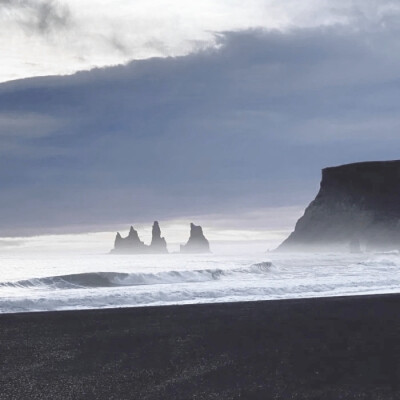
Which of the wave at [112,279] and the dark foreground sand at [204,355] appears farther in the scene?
the wave at [112,279]

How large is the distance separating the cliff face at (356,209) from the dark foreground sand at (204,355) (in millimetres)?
110770

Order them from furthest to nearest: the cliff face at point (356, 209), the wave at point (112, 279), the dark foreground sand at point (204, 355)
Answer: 1. the cliff face at point (356, 209)
2. the wave at point (112, 279)
3. the dark foreground sand at point (204, 355)

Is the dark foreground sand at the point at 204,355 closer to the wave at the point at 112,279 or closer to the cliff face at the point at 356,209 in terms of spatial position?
the wave at the point at 112,279

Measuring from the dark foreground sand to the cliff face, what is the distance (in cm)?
11077

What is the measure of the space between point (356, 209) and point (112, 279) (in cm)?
10942

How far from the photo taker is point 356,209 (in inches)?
5349

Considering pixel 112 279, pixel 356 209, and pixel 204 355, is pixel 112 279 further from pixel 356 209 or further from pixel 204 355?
pixel 356 209

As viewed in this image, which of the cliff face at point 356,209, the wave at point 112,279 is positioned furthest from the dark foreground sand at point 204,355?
the cliff face at point 356,209

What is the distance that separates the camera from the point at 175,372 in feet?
27.3

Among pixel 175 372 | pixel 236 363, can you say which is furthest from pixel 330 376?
pixel 175 372

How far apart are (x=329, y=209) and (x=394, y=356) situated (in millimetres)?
136373

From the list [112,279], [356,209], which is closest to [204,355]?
[112,279]

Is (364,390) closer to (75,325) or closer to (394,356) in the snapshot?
(394,356)

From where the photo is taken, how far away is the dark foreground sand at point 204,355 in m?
7.34
